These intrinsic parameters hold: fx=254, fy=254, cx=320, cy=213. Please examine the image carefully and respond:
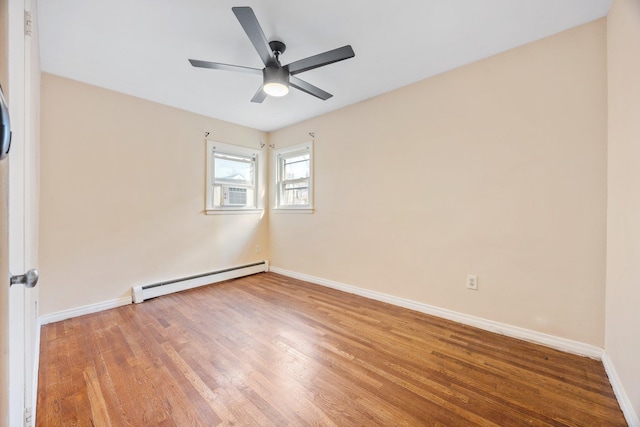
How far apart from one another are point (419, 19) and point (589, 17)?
3.98 feet

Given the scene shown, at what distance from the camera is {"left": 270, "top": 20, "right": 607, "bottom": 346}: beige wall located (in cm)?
190

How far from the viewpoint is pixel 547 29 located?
1.95m

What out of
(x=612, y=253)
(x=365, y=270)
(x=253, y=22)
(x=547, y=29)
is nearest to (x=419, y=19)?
(x=547, y=29)

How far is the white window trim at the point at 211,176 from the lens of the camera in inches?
146

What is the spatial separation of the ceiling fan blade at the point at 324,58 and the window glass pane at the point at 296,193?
6.92 feet

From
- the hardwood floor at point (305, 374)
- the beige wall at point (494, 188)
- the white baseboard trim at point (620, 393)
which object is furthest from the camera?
the beige wall at point (494, 188)

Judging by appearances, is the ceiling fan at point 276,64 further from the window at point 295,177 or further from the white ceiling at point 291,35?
the window at point 295,177

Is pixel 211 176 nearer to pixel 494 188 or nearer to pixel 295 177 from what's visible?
pixel 295 177

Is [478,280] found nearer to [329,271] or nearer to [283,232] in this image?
[329,271]

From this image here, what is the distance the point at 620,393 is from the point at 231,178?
437 centimetres

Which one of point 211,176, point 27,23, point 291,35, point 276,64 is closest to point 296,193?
point 211,176

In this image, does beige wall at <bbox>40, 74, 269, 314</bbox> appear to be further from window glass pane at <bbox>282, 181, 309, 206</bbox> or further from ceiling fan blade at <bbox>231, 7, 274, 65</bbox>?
ceiling fan blade at <bbox>231, 7, 274, 65</bbox>

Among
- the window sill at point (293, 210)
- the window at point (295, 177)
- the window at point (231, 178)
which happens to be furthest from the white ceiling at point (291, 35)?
the window sill at point (293, 210)

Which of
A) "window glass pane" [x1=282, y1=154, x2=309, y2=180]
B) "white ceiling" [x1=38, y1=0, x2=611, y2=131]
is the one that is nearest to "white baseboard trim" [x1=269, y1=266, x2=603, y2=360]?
"window glass pane" [x1=282, y1=154, x2=309, y2=180]
